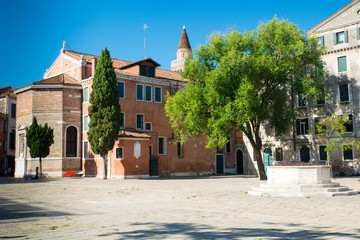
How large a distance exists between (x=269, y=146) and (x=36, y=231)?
33.0 metres

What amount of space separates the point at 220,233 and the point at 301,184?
8865mm

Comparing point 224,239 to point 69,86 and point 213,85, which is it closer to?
point 213,85

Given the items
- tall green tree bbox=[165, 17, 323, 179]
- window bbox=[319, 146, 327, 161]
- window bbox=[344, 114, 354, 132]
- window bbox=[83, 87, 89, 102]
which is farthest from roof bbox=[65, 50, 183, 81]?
window bbox=[344, 114, 354, 132]

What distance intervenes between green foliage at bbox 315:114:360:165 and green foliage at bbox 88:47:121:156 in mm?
17416

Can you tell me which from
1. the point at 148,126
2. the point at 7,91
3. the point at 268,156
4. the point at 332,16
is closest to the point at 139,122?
the point at 148,126

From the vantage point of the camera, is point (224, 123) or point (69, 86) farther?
point (69, 86)

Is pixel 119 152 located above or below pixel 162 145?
below

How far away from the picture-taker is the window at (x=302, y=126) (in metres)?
36.0

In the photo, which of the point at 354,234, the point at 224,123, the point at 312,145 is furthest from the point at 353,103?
the point at 354,234

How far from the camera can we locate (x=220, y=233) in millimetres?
7086

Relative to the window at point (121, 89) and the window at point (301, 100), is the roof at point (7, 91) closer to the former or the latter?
the window at point (121, 89)

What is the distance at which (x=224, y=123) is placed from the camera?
27.2 m

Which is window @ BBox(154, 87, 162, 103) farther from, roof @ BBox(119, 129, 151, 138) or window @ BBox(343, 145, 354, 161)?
window @ BBox(343, 145, 354, 161)

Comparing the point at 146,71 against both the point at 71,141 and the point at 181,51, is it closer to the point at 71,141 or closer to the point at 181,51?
the point at 71,141
